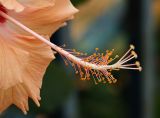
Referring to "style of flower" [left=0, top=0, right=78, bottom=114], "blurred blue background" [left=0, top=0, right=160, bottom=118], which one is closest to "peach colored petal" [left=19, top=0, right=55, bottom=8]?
"style of flower" [left=0, top=0, right=78, bottom=114]

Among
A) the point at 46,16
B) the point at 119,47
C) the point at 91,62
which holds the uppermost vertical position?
the point at 46,16

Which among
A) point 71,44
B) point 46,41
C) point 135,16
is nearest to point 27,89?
point 46,41

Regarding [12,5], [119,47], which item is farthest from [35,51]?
[119,47]

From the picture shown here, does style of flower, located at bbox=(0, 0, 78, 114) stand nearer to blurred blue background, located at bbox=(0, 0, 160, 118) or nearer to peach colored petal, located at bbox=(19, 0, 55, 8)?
peach colored petal, located at bbox=(19, 0, 55, 8)

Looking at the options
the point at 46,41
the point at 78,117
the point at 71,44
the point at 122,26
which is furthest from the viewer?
the point at 122,26

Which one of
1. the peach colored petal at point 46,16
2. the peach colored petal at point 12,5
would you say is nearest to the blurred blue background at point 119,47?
the peach colored petal at point 46,16

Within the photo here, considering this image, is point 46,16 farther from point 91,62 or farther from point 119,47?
point 119,47

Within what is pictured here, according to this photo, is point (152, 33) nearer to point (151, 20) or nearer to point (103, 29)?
point (151, 20)
